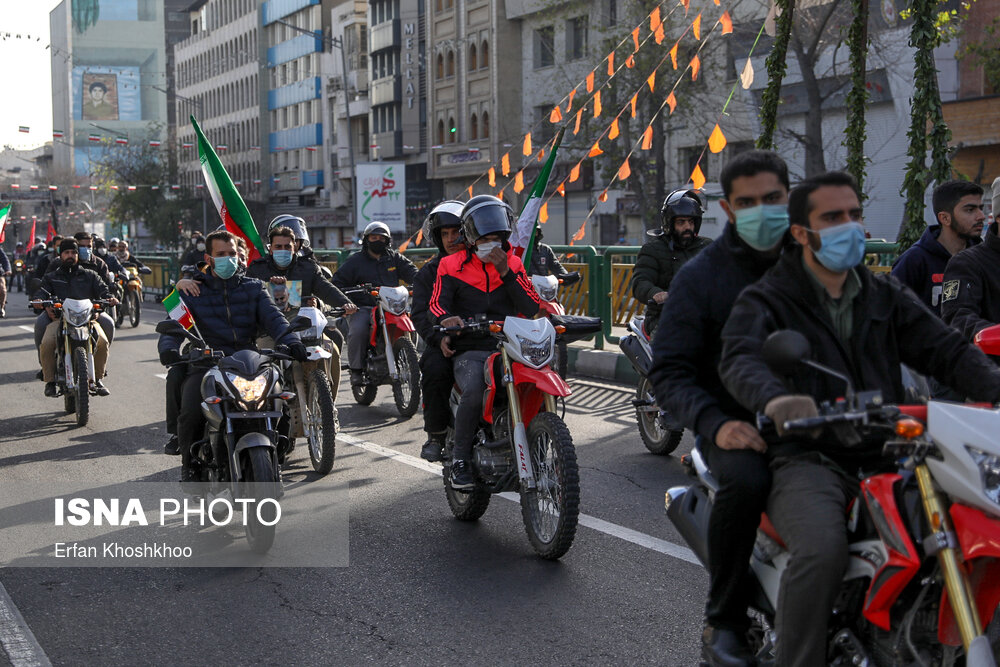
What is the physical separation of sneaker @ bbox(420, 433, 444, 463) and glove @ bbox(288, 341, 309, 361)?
83 centimetres

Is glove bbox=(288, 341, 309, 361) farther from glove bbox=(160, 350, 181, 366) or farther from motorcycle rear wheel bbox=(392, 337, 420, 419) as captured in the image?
motorcycle rear wheel bbox=(392, 337, 420, 419)

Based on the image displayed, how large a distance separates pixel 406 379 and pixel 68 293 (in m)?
3.61

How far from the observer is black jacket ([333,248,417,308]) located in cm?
1273

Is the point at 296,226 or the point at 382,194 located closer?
the point at 296,226

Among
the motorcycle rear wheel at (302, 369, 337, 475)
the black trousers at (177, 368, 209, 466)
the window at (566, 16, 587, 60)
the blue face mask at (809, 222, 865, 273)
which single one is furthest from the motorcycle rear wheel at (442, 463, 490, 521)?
the window at (566, 16, 587, 60)

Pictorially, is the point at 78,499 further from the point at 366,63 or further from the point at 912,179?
the point at 366,63

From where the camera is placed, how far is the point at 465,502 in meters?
7.27

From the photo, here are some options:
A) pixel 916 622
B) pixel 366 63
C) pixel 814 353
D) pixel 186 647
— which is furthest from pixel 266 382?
pixel 366 63

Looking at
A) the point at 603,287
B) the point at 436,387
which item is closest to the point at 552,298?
the point at 603,287

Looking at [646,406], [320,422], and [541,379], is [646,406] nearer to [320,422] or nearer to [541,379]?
[320,422]

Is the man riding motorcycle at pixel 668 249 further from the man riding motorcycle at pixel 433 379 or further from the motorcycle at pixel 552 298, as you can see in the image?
the motorcycle at pixel 552 298

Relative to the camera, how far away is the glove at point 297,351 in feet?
23.7

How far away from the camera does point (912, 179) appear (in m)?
11.2

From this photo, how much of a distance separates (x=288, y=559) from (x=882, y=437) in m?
3.79
